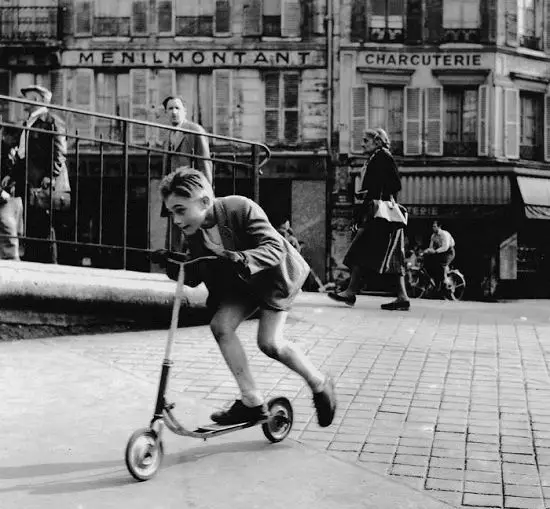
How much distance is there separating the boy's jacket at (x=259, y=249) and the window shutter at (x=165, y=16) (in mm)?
23640

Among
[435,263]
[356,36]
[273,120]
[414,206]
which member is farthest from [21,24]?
[435,263]

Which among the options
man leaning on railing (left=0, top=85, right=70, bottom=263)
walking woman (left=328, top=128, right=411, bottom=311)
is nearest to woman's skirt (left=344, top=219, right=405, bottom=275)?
walking woman (left=328, top=128, right=411, bottom=311)

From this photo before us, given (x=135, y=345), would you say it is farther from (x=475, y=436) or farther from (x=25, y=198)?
(x=475, y=436)

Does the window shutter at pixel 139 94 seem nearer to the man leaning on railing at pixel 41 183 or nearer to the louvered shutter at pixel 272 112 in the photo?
the louvered shutter at pixel 272 112

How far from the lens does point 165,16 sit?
2662 cm

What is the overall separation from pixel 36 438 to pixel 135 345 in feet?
8.73

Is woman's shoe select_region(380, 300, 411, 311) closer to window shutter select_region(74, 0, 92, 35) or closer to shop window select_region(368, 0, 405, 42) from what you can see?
shop window select_region(368, 0, 405, 42)

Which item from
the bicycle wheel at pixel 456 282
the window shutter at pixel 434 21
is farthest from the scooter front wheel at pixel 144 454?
the window shutter at pixel 434 21

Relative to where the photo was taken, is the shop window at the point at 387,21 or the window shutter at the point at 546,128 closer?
the shop window at the point at 387,21

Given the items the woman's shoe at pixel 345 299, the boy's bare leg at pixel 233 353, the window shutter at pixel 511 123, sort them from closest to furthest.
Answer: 1. the boy's bare leg at pixel 233 353
2. the woman's shoe at pixel 345 299
3. the window shutter at pixel 511 123

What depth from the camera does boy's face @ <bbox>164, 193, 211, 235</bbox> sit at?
149 inches

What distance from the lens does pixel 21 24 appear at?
26.9 m

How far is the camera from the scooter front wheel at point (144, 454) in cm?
346

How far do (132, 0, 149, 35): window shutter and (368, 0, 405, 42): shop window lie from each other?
22.3 feet
